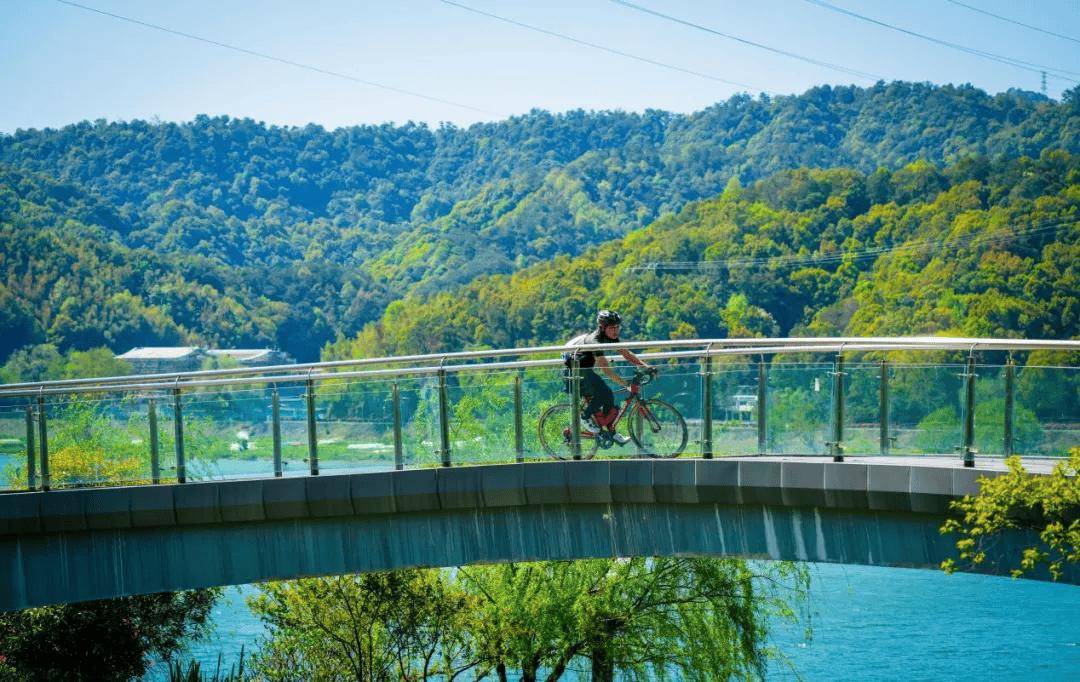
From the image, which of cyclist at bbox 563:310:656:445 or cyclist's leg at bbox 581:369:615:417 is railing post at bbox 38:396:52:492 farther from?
cyclist's leg at bbox 581:369:615:417

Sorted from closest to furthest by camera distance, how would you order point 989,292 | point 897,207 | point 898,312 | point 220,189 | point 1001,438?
point 1001,438, point 989,292, point 898,312, point 897,207, point 220,189

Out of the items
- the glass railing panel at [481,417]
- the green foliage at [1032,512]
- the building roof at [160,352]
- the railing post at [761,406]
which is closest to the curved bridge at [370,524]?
the railing post at [761,406]

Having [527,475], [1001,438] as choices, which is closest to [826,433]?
[1001,438]

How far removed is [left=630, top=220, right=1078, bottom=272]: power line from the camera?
58406 mm

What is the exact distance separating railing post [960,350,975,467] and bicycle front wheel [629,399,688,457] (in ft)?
8.57

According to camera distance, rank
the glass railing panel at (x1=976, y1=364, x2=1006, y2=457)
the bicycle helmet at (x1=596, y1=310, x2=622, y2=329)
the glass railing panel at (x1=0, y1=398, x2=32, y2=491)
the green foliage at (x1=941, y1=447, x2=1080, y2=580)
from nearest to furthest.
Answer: the green foliage at (x1=941, y1=447, x2=1080, y2=580) → the glass railing panel at (x1=976, y1=364, x2=1006, y2=457) → the bicycle helmet at (x1=596, y1=310, x2=622, y2=329) → the glass railing panel at (x1=0, y1=398, x2=32, y2=491)

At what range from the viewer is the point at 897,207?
6812 cm

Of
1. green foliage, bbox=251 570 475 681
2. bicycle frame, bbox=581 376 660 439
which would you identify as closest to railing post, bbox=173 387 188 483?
bicycle frame, bbox=581 376 660 439

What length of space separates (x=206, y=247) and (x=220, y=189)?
17.6 metres

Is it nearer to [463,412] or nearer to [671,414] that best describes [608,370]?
[671,414]

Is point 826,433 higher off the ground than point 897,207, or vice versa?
point 897,207

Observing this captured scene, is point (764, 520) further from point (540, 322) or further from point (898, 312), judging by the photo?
point (540, 322)

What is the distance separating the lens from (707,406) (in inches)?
507

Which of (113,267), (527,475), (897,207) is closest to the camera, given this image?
(527,475)
